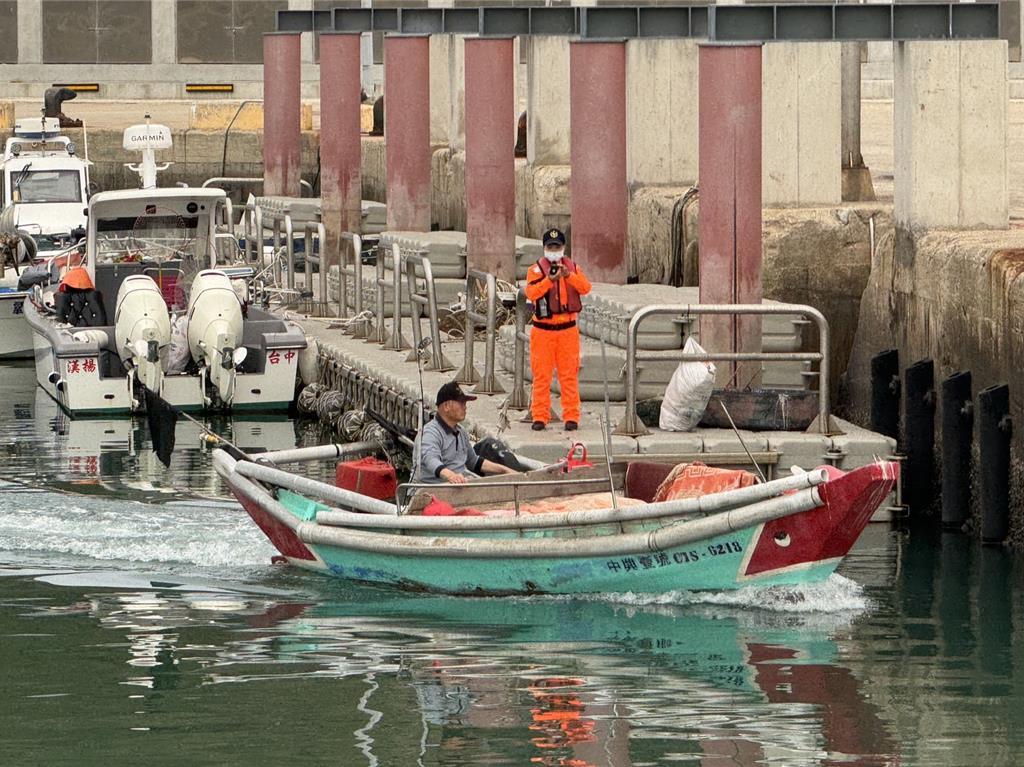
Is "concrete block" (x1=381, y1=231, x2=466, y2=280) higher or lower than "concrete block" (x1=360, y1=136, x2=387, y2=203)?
below

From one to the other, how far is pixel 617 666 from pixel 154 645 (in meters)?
2.68

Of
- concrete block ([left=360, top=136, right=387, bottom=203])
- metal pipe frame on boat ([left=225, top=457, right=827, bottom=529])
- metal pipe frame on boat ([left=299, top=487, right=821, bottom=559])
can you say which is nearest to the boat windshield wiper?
concrete block ([left=360, top=136, right=387, bottom=203])

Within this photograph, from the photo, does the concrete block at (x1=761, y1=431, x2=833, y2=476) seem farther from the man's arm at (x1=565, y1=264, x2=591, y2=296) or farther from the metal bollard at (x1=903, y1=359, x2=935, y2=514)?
the man's arm at (x1=565, y1=264, x2=591, y2=296)

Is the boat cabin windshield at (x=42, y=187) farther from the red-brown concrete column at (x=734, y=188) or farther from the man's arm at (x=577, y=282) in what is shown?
the man's arm at (x=577, y=282)

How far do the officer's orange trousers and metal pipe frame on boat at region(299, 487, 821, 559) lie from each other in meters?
2.86

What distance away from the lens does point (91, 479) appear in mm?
19859

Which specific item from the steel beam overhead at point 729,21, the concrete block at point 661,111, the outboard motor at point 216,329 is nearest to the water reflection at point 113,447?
the outboard motor at point 216,329

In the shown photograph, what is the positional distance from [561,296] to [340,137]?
49.5ft

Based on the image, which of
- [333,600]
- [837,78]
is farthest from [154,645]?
[837,78]

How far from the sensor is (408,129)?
29469 mm

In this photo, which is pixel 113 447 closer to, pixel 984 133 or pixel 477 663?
pixel 984 133

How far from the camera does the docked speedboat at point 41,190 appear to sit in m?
31.5

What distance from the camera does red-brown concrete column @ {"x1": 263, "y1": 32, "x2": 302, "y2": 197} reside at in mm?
36031

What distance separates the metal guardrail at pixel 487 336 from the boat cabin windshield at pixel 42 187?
13310 mm
